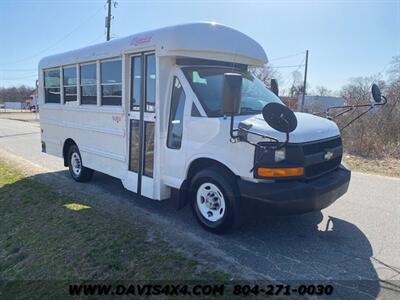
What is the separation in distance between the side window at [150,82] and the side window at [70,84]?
2.50m

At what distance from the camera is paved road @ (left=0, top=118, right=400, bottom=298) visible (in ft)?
11.5

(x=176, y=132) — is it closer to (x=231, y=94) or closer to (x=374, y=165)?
(x=231, y=94)

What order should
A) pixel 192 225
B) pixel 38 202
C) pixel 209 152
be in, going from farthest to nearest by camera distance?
pixel 38 202 → pixel 192 225 → pixel 209 152

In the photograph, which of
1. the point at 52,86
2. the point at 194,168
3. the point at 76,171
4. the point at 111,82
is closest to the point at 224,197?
the point at 194,168

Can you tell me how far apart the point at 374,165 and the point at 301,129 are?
6.89 metres

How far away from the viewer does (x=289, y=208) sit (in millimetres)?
3863

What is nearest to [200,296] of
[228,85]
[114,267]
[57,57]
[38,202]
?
[114,267]

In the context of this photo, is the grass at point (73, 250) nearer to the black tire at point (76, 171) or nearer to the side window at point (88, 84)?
the black tire at point (76, 171)

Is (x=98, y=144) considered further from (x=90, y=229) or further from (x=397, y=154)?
(x=397, y=154)

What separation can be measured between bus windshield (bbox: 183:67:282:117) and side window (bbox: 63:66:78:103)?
3266mm

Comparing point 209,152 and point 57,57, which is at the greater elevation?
point 57,57

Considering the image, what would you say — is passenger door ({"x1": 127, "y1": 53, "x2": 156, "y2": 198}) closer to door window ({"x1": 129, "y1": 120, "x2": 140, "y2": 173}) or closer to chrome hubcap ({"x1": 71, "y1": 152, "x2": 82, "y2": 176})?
door window ({"x1": 129, "y1": 120, "x2": 140, "y2": 173})

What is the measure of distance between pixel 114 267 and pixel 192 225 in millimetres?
1332

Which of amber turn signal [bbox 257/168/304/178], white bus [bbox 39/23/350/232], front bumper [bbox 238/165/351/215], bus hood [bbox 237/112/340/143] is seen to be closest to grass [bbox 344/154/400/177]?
white bus [bbox 39/23/350/232]
